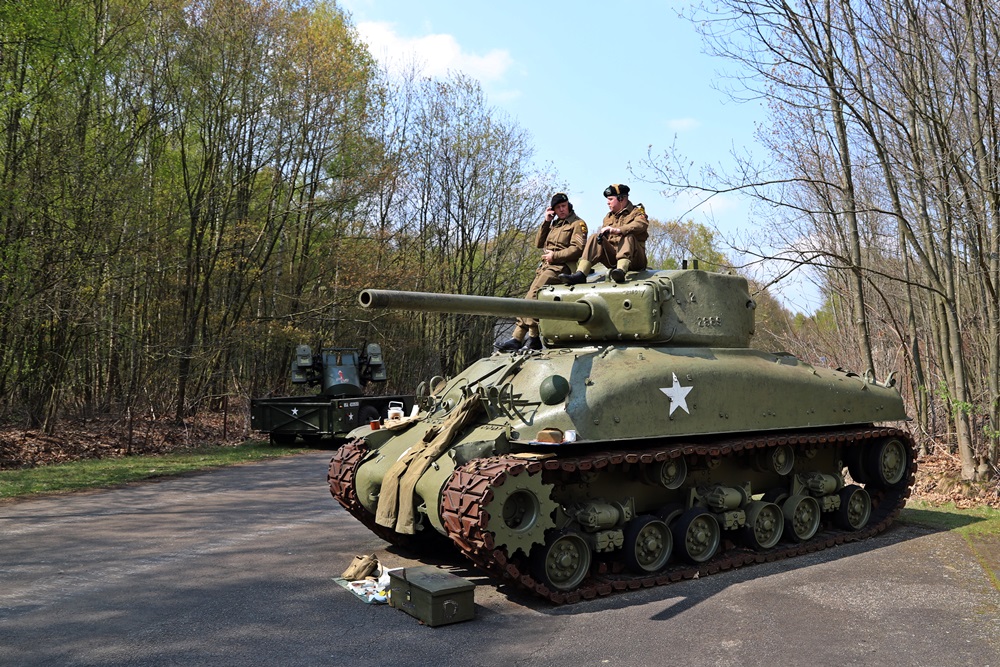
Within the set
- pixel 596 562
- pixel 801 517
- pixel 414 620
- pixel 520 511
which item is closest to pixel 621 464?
pixel 596 562

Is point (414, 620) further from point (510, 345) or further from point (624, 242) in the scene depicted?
→ point (624, 242)

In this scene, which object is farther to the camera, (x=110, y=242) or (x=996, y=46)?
(x=110, y=242)

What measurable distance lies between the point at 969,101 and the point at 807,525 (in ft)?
23.0

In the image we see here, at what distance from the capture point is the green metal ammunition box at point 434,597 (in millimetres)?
6328

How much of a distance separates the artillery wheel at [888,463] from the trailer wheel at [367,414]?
1227cm

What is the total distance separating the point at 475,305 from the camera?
7672mm

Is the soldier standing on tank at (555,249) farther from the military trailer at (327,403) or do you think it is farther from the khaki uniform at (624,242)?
the military trailer at (327,403)

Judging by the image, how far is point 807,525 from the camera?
30.8 feet

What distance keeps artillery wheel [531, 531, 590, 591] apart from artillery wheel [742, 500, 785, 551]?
225 cm

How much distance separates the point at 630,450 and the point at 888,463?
4452 millimetres

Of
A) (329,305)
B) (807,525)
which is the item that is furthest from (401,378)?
(807,525)

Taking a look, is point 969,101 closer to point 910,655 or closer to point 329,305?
point 910,655

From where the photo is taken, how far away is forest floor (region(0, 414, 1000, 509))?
468 inches

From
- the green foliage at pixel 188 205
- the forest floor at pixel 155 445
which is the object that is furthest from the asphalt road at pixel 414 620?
the green foliage at pixel 188 205
